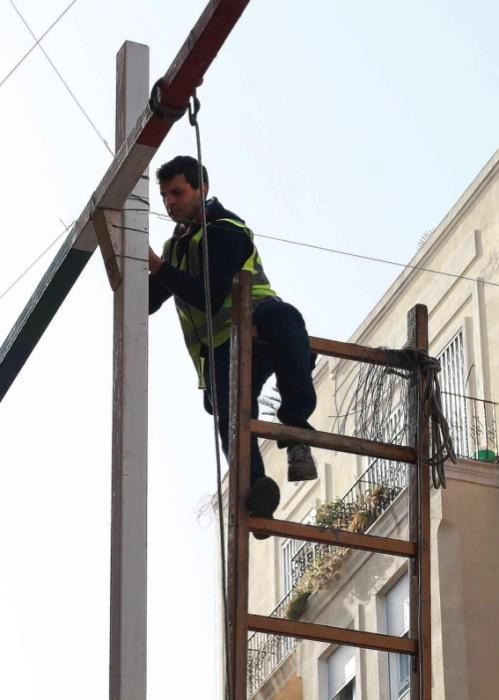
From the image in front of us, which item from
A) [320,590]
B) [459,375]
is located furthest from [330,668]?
[459,375]

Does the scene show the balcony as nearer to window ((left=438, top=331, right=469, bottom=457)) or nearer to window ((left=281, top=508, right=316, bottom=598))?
window ((left=438, top=331, right=469, bottom=457))

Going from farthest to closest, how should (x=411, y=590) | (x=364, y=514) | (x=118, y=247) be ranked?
1. (x=364, y=514)
2. (x=411, y=590)
3. (x=118, y=247)

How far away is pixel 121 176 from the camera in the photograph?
819cm

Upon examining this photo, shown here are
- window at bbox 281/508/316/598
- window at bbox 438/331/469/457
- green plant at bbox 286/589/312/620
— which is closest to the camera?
window at bbox 438/331/469/457

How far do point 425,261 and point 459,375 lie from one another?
129cm

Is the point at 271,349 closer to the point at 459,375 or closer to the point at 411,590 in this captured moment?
the point at 411,590

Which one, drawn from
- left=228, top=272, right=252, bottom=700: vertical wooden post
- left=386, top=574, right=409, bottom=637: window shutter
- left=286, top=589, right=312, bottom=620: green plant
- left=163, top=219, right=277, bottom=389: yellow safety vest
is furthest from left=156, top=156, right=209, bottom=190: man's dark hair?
left=286, top=589, right=312, bottom=620: green plant

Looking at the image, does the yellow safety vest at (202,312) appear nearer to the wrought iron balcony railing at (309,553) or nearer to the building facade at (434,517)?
the building facade at (434,517)

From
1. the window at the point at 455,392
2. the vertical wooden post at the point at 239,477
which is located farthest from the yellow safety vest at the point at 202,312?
the window at the point at 455,392

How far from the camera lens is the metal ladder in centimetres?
854

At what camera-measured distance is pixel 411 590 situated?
29.5 ft

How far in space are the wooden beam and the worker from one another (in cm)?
45

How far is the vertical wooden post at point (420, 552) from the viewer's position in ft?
28.7

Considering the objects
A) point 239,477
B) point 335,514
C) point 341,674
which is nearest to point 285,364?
point 239,477
